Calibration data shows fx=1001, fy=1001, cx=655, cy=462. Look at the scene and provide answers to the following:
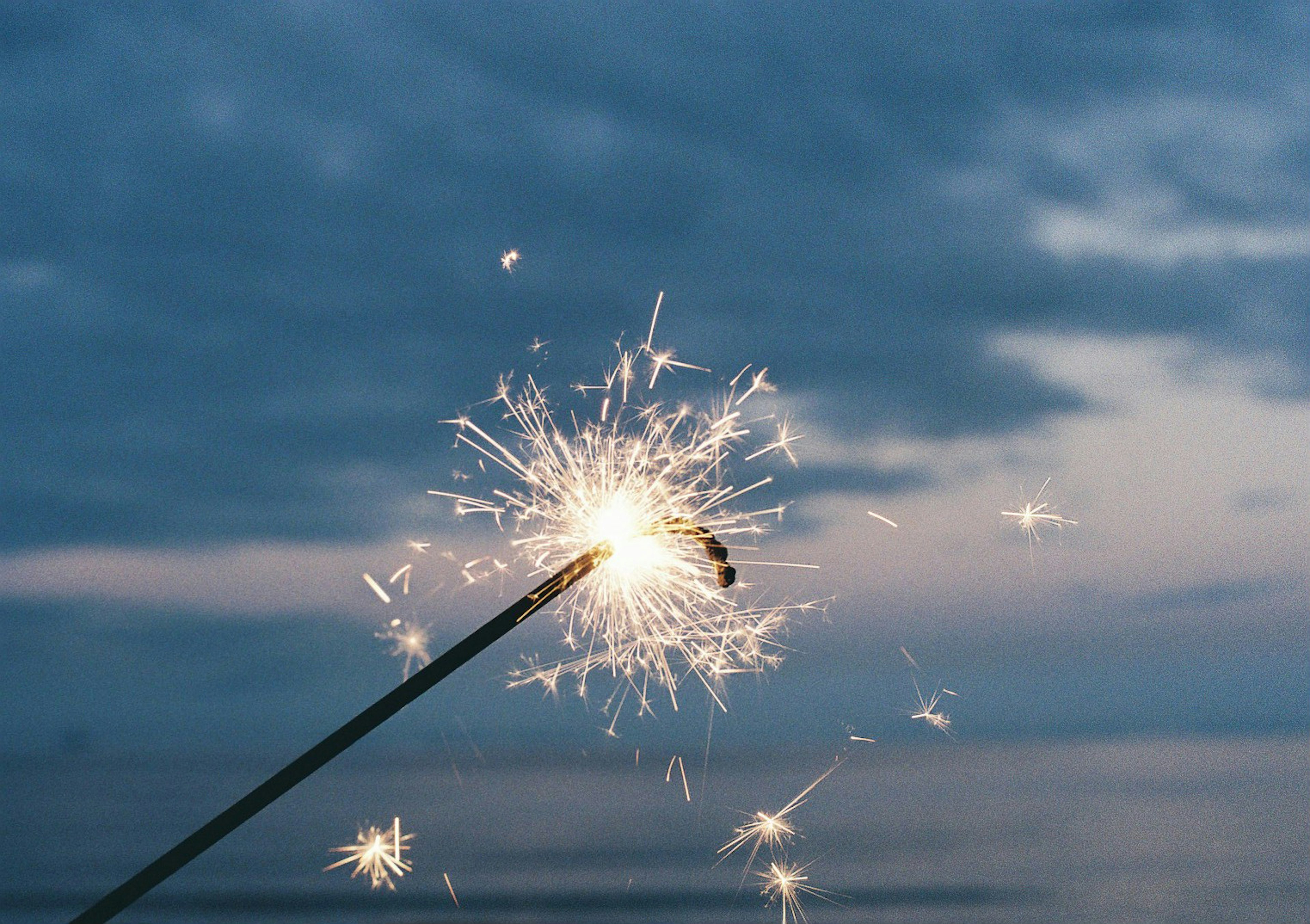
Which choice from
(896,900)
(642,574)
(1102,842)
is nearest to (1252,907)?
(896,900)

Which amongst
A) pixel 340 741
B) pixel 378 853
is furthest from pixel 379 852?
pixel 340 741

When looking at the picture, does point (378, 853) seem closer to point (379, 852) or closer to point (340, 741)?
point (379, 852)

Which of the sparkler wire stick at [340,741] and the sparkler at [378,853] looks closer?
the sparkler wire stick at [340,741]

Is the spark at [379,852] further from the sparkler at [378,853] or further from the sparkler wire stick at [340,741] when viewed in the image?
the sparkler wire stick at [340,741]

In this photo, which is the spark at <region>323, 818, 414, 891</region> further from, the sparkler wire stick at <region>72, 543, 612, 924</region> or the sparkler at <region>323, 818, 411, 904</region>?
the sparkler wire stick at <region>72, 543, 612, 924</region>

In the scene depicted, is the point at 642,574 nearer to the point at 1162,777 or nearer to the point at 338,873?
the point at 338,873

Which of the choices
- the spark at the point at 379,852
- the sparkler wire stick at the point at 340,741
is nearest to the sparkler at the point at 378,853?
the spark at the point at 379,852
